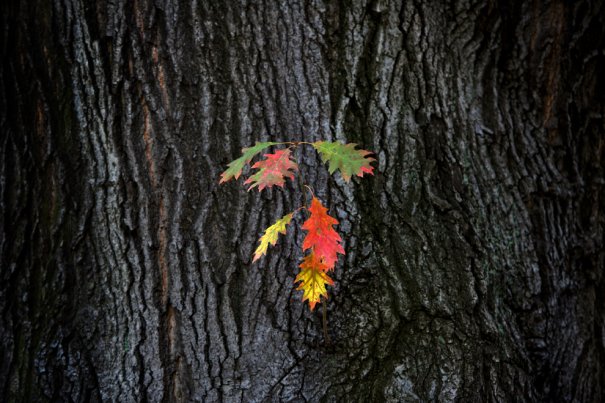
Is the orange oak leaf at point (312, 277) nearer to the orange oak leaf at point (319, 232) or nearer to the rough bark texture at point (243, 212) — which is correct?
the orange oak leaf at point (319, 232)

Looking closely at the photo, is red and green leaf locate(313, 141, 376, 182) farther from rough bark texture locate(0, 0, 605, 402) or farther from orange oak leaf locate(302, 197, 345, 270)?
rough bark texture locate(0, 0, 605, 402)

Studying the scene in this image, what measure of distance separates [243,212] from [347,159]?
594mm

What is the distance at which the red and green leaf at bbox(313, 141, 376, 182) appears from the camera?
58.1 inches

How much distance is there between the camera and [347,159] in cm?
151

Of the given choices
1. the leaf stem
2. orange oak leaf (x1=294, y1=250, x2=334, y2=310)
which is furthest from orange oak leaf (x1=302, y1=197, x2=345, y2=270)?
the leaf stem

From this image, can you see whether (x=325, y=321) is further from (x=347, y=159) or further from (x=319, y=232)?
(x=347, y=159)

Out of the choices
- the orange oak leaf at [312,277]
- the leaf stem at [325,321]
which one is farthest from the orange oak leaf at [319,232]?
the leaf stem at [325,321]

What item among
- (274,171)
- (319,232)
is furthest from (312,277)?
(274,171)

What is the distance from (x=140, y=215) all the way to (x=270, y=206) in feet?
1.64

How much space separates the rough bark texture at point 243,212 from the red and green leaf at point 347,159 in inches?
15.6

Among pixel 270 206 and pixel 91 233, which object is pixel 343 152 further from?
pixel 91 233

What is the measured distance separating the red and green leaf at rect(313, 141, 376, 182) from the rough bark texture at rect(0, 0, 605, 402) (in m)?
0.40

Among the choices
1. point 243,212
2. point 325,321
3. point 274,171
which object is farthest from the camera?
point 243,212

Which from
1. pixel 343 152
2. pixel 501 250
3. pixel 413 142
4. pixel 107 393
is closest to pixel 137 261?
A: pixel 107 393
